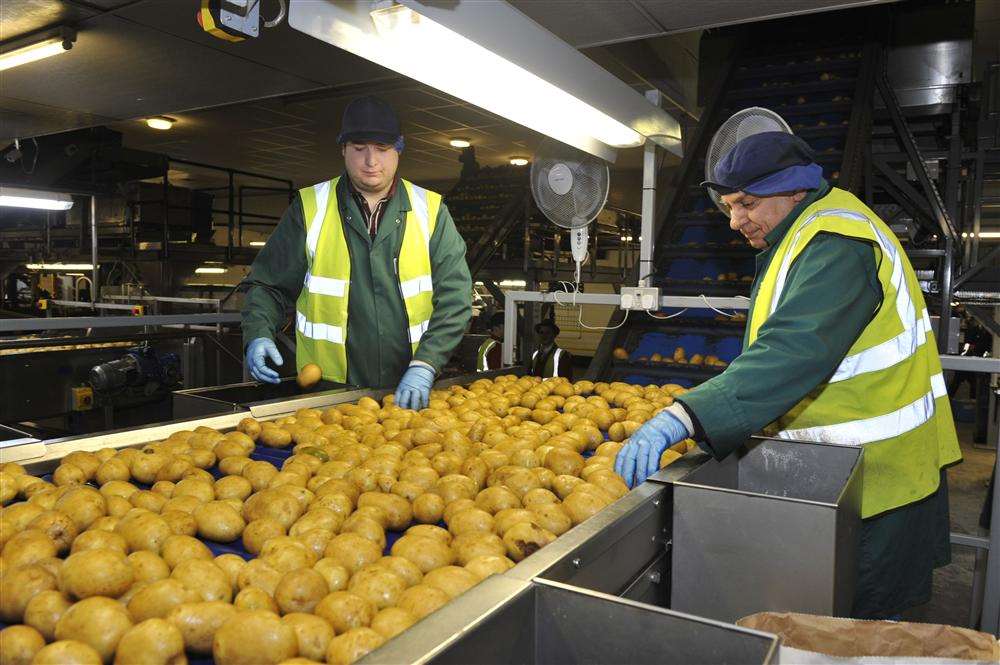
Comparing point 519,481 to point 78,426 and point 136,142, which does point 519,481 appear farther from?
point 136,142

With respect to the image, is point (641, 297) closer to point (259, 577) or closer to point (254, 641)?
point (259, 577)

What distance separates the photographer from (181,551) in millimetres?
1291

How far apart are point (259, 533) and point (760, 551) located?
102 centimetres

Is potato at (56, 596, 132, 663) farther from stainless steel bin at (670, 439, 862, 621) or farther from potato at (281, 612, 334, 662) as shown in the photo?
stainless steel bin at (670, 439, 862, 621)

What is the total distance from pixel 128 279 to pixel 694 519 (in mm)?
12132

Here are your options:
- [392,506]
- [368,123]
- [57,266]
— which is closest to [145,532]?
[392,506]

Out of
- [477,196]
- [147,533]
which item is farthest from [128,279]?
[147,533]

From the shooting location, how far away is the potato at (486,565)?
1.25 m

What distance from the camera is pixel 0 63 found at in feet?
15.5

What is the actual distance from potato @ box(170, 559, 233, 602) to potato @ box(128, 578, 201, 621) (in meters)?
0.02

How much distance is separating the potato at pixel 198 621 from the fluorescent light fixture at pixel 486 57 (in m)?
1.21

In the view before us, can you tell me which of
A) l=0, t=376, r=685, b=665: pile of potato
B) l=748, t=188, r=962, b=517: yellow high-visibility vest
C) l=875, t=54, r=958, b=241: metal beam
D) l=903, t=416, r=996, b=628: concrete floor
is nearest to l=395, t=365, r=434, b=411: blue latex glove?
l=0, t=376, r=685, b=665: pile of potato

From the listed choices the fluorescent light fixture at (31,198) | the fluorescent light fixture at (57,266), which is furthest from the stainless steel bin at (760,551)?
→ the fluorescent light fixture at (57,266)

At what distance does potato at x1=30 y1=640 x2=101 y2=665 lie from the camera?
0.95 meters
